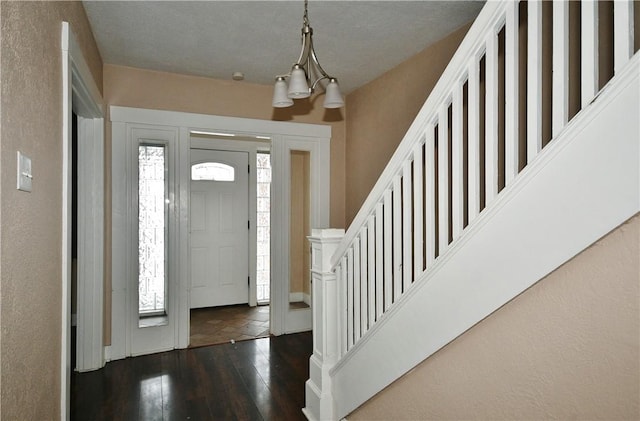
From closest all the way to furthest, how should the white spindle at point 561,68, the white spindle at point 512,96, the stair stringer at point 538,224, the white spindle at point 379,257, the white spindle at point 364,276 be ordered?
the stair stringer at point 538,224 → the white spindle at point 561,68 → the white spindle at point 512,96 → the white spindle at point 379,257 → the white spindle at point 364,276

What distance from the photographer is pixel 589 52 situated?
0.98 metres

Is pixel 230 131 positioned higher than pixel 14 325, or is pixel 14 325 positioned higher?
pixel 230 131

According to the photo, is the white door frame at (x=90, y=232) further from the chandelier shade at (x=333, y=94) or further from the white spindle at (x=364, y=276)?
the white spindle at (x=364, y=276)

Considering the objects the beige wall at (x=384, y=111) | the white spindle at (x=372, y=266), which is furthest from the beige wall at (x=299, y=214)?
the white spindle at (x=372, y=266)

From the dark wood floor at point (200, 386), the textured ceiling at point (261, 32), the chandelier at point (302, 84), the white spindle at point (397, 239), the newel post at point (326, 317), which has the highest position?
the textured ceiling at point (261, 32)

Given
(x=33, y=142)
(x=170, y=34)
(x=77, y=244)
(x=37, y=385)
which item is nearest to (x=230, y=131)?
(x=170, y=34)

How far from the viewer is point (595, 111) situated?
915mm

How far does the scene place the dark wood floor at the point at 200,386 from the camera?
8.03ft

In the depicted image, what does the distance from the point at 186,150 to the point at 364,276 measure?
242 cm

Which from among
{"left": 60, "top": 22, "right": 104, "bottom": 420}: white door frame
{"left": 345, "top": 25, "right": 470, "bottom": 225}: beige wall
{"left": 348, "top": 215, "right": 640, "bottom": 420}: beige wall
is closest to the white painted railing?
{"left": 348, "top": 215, "right": 640, "bottom": 420}: beige wall

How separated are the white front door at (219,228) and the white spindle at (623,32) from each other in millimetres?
4513

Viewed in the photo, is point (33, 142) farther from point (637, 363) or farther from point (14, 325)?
point (637, 363)

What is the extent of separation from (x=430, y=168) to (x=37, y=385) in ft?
5.61

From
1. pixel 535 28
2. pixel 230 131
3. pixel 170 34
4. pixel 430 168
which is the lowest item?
pixel 430 168
